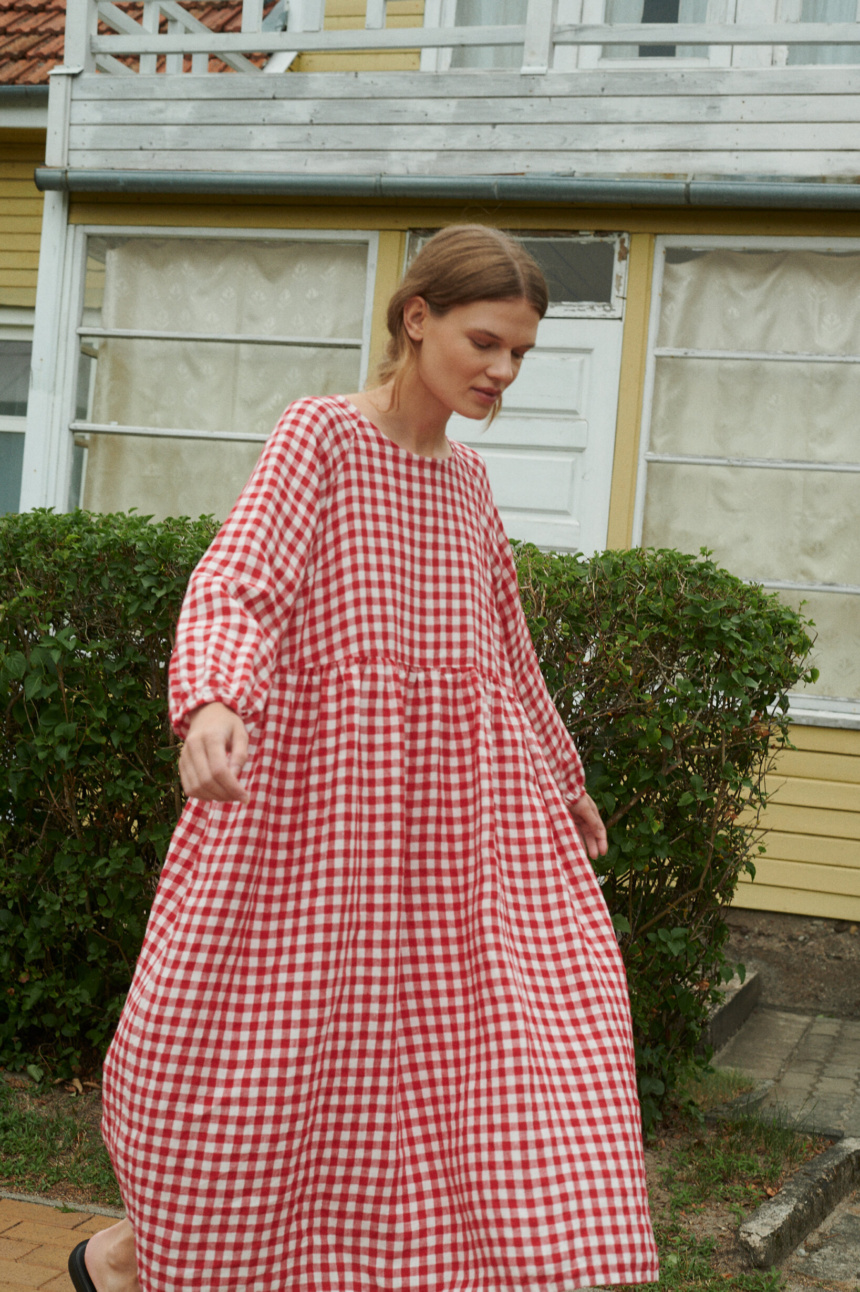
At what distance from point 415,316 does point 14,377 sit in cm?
777

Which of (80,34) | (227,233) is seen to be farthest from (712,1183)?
(80,34)

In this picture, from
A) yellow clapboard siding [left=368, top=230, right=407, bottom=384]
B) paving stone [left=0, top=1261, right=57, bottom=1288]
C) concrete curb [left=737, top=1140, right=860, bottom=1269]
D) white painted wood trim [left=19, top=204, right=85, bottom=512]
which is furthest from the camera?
white painted wood trim [left=19, top=204, right=85, bottom=512]

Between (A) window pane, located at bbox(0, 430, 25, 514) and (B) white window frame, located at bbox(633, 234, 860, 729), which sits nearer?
(B) white window frame, located at bbox(633, 234, 860, 729)

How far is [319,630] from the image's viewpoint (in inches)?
82.6

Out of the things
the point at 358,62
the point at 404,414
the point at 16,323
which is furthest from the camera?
the point at 16,323

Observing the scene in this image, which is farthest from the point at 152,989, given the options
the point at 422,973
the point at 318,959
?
the point at 422,973

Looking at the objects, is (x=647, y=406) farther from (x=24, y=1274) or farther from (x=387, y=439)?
(x=24, y=1274)

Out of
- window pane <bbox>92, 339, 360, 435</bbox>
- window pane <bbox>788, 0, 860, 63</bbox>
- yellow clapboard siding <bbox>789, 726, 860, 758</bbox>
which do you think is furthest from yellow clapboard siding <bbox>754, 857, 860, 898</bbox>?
window pane <bbox>788, 0, 860, 63</bbox>

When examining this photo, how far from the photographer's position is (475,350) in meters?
2.17

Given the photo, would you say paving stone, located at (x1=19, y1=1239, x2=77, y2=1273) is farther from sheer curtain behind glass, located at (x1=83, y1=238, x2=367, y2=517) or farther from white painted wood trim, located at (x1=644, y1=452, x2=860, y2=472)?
sheer curtain behind glass, located at (x1=83, y1=238, x2=367, y2=517)

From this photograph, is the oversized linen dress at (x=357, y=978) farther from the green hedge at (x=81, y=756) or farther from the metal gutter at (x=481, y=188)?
the metal gutter at (x=481, y=188)

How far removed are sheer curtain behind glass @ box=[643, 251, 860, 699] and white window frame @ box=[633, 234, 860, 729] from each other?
0.09 feet

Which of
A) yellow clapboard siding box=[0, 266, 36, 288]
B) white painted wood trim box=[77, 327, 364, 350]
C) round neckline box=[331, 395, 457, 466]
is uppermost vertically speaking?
yellow clapboard siding box=[0, 266, 36, 288]

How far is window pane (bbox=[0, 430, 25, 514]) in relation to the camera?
9508 millimetres
